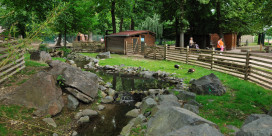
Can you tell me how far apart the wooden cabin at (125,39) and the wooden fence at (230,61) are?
549 centimetres

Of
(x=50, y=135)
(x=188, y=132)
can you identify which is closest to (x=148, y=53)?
(x=50, y=135)

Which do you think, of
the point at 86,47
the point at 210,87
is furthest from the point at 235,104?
the point at 86,47

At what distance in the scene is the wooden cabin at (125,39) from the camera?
25.4 m

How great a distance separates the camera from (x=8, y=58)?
254 centimetres

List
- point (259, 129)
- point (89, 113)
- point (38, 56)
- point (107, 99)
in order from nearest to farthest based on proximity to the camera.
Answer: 1. point (259, 129)
2. point (89, 113)
3. point (107, 99)
4. point (38, 56)

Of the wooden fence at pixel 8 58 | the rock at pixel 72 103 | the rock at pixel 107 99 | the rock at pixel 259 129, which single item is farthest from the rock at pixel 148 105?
the wooden fence at pixel 8 58

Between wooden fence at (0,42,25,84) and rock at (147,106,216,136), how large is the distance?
A: 318 cm

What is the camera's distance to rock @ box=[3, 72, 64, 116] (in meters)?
6.27

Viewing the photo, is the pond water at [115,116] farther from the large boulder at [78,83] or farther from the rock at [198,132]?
the rock at [198,132]

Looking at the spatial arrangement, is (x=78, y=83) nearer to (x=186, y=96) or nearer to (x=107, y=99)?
(x=107, y=99)

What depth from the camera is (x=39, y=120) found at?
229 inches

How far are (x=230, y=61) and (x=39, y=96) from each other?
10673 millimetres

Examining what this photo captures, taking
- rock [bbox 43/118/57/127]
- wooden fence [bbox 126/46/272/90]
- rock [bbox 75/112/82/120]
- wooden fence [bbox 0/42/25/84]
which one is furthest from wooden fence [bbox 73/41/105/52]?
rock [bbox 43/118/57/127]

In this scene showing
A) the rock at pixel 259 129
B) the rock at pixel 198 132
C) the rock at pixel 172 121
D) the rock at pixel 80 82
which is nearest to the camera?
the rock at pixel 259 129
